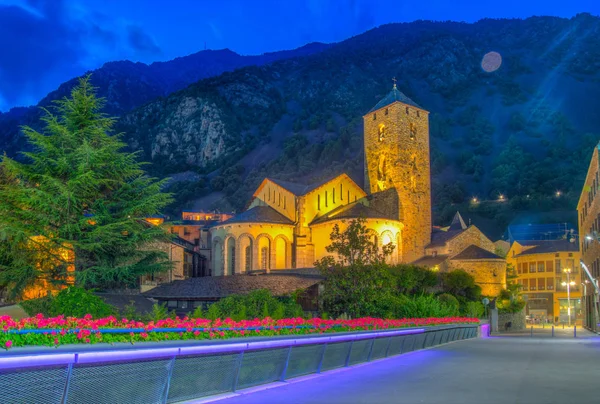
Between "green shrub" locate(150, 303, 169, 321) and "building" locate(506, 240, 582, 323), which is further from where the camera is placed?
"building" locate(506, 240, 582, 323)

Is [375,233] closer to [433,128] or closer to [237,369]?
[237,369]

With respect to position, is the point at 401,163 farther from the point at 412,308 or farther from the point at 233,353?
the point at 233,353

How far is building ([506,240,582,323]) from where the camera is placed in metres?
82.4

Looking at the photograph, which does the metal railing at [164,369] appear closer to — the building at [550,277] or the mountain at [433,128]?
the building at [550,277]

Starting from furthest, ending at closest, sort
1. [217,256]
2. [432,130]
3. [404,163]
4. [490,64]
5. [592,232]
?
1. [490,64]
2. [432,130]
3. [404,163]
4. [217,256]
5. [592,232]

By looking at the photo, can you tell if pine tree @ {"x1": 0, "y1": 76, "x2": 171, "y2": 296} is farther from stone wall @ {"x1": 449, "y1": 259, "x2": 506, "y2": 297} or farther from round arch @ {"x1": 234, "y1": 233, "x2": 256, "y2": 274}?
stone wall @ {"x1": 449, "y1": 259, "x2": 506, "y2": 297}

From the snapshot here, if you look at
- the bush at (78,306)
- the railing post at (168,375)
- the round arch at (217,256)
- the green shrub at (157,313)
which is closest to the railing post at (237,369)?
the railing post at (168,375)

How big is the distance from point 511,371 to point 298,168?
454 feet

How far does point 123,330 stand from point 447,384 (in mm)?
6050

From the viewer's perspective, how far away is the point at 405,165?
6412cm

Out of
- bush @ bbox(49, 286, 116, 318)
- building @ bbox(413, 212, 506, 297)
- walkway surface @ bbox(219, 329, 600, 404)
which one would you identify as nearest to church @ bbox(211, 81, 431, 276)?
building @ bbox(413, 212, 506, 297)

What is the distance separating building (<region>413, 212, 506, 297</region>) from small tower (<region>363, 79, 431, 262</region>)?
2.11 m

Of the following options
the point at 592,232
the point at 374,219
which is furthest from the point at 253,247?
the point at 592,232

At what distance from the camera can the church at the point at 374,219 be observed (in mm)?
56219
